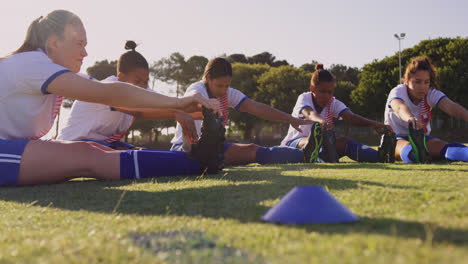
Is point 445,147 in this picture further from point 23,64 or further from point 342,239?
point 23,64

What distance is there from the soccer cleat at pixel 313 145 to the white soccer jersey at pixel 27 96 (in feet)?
9.92

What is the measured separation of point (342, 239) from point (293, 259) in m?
0.27

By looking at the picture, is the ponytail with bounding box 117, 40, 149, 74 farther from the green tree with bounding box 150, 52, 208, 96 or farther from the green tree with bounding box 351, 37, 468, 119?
the green tree with bounding box 150, 52, 208, 96

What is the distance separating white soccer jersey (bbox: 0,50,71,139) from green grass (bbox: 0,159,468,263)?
85cm

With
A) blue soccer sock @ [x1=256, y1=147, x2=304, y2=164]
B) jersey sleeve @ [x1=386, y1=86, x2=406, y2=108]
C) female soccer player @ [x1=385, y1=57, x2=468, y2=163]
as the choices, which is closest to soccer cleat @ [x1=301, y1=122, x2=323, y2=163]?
blue soccer sock @ [x1=256, y1=147, x2=304, y2=164]

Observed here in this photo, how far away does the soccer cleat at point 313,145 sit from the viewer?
15.9ft

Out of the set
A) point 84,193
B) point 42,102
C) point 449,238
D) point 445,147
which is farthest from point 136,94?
point 445,147

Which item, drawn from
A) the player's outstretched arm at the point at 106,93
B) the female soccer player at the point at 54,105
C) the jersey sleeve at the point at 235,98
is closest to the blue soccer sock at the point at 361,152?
the jersey sleeve at the point at 235,98

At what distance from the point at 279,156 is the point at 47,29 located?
10.7ft

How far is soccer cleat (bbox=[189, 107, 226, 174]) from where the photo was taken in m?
3.36

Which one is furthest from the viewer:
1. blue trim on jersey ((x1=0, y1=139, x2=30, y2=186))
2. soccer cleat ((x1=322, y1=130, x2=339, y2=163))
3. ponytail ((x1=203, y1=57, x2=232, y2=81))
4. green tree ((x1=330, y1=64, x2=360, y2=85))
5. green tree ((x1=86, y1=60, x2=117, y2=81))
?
green tree ((x1=330, y1=64, x2=360, y2=85))

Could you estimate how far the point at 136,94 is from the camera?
2.75 m

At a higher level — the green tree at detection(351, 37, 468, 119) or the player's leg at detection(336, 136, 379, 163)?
the green tree at detection(351, 37, 468, 119)

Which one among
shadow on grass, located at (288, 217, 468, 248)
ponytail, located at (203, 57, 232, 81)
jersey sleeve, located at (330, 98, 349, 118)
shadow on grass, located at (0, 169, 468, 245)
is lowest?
shadow on grass, located at (0, 169, 468, 245)
